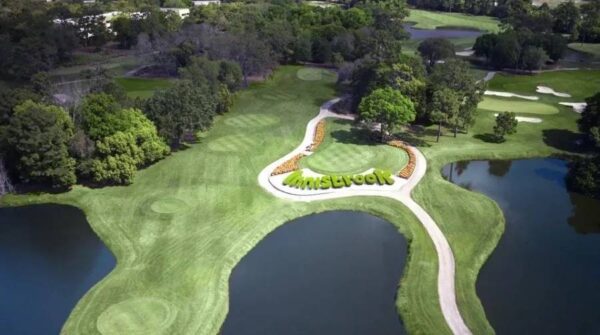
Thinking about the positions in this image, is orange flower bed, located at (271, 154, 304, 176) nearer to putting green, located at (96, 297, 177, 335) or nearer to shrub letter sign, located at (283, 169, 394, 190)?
shrub letter sign, located at (283, 169, 394, 190)

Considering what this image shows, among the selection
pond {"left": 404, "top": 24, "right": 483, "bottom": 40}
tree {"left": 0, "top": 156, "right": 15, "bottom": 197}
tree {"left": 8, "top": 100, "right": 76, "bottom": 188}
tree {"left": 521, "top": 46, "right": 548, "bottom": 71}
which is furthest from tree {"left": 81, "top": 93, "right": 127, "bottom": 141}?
pond {"left": 404, "top": 24, "right": 483, "bottom": 40}

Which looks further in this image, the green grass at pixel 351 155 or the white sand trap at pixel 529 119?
the white sand trap at pixel 529 119

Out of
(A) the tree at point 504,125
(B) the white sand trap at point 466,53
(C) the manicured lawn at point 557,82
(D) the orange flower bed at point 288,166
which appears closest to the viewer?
(D) the orange flower bed at point 288,166

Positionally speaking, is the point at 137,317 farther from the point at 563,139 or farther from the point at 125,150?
the point at 563,139

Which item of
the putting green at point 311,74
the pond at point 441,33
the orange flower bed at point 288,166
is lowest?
the orange flower bed at point 288,166

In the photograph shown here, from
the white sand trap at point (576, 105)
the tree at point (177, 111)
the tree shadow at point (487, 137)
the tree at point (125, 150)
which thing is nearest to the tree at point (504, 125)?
the tree shadow at point (487, 137)

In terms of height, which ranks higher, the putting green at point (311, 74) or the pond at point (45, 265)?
the putting green at point (311, 74)

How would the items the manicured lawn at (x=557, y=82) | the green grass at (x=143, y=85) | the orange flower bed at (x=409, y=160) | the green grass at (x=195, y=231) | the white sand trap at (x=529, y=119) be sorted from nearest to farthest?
the green grass at (x=195, y=231), the orange flower bed at (x=409, y=160), the white sand trap at (x=529, y=119), the green grass at (x=143, y=85), the manicured lawn at (x=557, y=82)

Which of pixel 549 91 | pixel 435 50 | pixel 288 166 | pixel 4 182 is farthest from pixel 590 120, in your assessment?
pixel 4 182

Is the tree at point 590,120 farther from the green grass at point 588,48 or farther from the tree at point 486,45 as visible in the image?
the green grass at point 588,48
